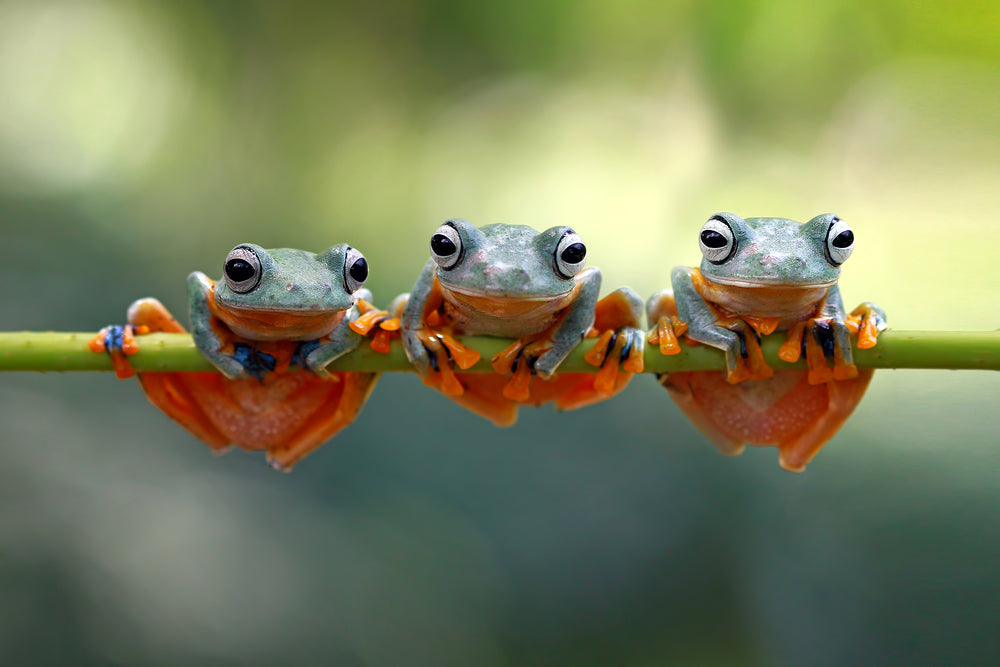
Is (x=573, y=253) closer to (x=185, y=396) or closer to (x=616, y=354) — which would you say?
(x=616, y=354)

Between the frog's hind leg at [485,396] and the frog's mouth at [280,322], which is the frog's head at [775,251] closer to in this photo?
the frog's hind leg at [485,396]

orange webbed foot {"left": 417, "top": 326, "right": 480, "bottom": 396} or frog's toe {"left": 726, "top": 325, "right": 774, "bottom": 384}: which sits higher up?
frog's toe {"left": 726, "top": 325, "right": 774, "bottom": 384}

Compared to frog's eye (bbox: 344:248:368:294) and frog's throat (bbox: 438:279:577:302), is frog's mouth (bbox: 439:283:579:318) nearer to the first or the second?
frog's throat (bbox: 438:279:577:302)

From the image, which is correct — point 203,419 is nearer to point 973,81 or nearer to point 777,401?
point 777,401

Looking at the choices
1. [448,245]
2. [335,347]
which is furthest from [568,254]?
[335,347]

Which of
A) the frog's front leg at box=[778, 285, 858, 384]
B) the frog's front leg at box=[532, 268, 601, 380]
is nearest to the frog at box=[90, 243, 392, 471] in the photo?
the frog's front leg at box=[532, 268, 601, 380]

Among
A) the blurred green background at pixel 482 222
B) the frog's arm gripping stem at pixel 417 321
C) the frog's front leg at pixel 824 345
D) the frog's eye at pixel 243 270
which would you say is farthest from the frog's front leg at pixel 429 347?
the blurred green background at pixel 482 222

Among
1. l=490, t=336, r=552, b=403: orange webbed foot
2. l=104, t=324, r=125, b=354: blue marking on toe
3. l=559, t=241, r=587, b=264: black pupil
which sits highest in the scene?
l=559, t=241, r=587, b=264: black pupil
